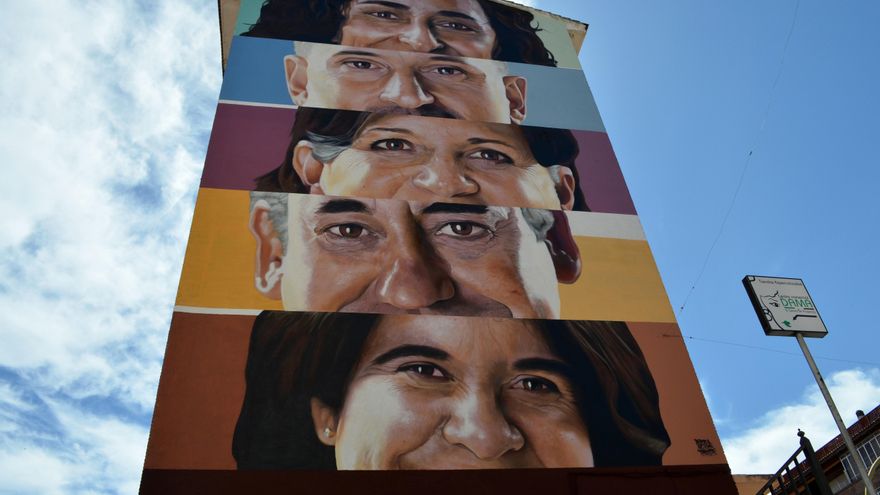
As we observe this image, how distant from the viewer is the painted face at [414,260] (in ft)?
24.9

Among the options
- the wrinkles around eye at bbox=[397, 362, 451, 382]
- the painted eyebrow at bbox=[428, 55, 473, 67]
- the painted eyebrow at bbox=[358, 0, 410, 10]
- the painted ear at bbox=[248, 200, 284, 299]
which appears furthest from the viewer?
the painted eyebrow at bbox=[358, 0, 410, 10]

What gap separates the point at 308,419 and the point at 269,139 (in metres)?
4.28

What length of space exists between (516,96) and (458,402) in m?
5.78

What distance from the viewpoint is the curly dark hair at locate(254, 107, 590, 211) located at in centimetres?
866

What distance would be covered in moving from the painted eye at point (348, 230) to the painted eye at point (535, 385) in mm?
2668

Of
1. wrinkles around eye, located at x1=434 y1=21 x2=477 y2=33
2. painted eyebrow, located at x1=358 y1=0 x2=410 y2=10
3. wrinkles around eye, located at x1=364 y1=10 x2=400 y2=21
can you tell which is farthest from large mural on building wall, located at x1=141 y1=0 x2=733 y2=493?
painted eyebrow, located at x1=358 y1=0 x2=410 y2=10

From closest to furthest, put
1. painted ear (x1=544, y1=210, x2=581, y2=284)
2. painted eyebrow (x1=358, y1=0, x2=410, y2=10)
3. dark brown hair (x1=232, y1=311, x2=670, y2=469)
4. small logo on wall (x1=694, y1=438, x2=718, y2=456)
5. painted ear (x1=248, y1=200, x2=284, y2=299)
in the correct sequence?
dark brown hair (x1=232, y1=311, x2=670, y2=469)
small logo on wall (x1=694, y1=438, x2=718, y2=456)
painted ear (x1=248, y1=200, x2=284, y2=299)
painted ear (x1=544, y1=210, x2=581, y2=284)
painted eyebrow (x1=358, y1=0, x2=410, y2=10)

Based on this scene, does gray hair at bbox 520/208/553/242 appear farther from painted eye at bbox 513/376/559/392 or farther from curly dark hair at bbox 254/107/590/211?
painted eye at bbox 513/376/559/392

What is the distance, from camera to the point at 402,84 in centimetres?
1041

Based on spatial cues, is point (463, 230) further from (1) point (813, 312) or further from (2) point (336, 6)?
(2) point (336, 6)

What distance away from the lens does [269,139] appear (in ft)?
30.1

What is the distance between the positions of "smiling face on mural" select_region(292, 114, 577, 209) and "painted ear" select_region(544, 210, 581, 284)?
309mm

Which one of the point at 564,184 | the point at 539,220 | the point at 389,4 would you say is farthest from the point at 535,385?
the point at 389,4

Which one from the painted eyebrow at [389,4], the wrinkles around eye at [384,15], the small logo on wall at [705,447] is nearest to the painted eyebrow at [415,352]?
the small logo on wall at [705,447]
